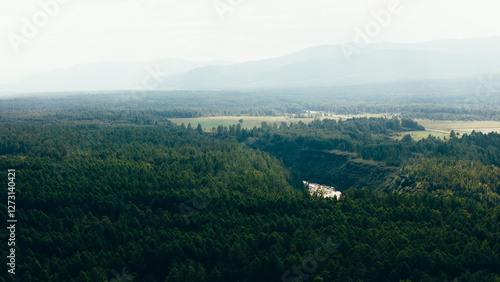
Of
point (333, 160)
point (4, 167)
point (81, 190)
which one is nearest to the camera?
point (81, 190)

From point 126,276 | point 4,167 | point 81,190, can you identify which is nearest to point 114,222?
point 81,190

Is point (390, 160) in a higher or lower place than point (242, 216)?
higher

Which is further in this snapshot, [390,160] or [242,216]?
[390,160]

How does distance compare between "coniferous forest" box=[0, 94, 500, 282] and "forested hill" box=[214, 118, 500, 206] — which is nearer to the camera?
"coniferous forest" box=[0, 94, 500, 282]

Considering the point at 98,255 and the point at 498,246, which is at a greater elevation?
the point at 498,246

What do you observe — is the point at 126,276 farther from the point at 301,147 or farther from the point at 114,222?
the point at 301,147

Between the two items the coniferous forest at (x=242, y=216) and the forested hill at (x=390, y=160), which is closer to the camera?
the coniferous forest at (x=242, y=216)

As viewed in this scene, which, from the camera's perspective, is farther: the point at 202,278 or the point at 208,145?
the point at 208,145

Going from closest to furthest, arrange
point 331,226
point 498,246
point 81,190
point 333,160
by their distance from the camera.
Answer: point 498,246, point 331,226, point 81,190, point 333,160
